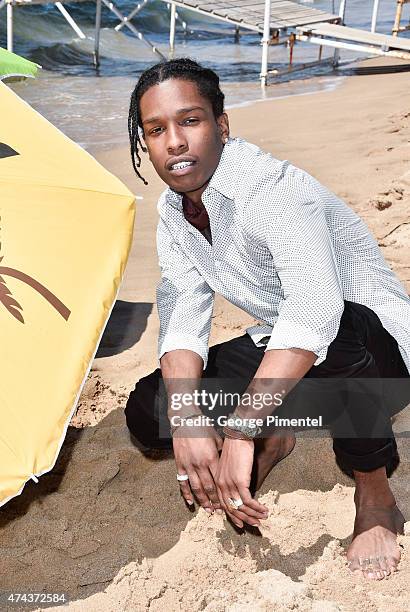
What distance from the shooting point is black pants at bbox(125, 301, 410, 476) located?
2080 millimetres

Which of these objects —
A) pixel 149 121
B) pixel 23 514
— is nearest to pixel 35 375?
pixel 23 514

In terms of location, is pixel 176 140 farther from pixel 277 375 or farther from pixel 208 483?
pixel 208 483

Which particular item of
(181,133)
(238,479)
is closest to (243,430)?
(238,479)

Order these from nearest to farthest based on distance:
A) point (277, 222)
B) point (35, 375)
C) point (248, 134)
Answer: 1. point (277, 222)
2. point (35, 375)
3. point (248, 134)

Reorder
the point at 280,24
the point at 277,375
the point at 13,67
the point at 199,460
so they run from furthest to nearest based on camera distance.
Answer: the point at 280,24, the point at 13,67, the point at 199,460, the point at 277,375

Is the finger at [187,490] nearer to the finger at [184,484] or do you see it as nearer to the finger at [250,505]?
the finger at [184,484]

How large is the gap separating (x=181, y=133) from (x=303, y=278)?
505 mm

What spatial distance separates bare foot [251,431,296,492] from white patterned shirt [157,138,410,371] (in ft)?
1.01

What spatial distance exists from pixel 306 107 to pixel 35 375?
6.68 meters

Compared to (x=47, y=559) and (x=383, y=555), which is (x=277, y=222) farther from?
(x=47, y=559)

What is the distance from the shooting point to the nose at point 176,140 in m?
2.04

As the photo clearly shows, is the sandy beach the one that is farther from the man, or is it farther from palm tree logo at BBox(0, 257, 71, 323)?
palm tree logo at BBox(0, 257, 71, 323)

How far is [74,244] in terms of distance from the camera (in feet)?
8.20

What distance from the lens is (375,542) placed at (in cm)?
213
